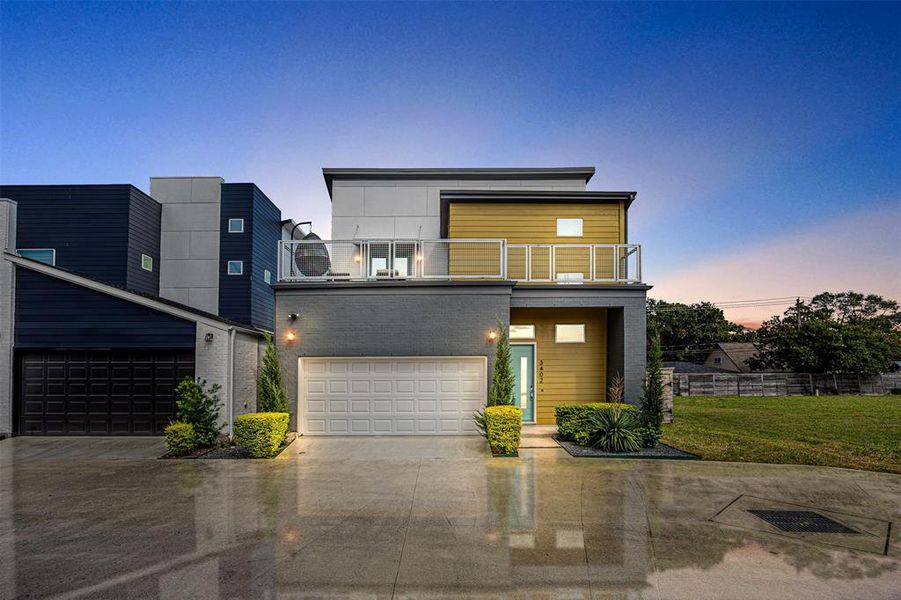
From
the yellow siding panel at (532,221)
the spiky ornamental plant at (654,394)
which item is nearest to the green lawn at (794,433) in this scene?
the spiky ornamental plant at (654,394)

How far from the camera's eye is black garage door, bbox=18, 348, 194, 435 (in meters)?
10.1

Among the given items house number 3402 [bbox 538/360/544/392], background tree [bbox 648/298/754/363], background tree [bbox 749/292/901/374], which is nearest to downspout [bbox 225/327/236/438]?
house number 3402 [bbox 538/360/544/392]

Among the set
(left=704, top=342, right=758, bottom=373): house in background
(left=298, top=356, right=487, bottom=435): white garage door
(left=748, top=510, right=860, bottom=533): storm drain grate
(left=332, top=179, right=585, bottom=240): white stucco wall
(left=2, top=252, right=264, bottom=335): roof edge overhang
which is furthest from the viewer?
(left=704, top=342, right=758, bottom=373): house in background

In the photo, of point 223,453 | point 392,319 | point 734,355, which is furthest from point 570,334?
point 734,355

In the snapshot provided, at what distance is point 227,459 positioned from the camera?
26.8 feet

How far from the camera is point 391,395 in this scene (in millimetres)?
9961

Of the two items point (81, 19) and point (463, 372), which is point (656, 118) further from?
point (81, 19)

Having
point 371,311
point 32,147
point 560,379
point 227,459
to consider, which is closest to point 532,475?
point 560,379

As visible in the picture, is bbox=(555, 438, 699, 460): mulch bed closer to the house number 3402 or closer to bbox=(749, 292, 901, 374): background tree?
the house number 3402

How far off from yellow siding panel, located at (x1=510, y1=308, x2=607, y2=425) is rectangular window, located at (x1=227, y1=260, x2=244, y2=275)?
1175cm

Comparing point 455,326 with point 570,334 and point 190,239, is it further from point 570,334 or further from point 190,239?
point 190,239

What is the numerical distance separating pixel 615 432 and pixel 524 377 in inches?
119

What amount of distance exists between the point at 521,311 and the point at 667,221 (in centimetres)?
1369

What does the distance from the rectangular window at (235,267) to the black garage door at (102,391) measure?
6.93 meters
